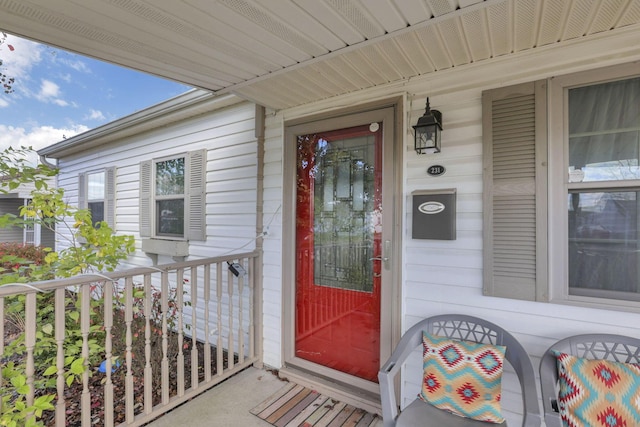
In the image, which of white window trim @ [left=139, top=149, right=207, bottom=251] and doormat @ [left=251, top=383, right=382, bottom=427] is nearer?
doormat @ [left=251, top=383, right=382, bottom=427]

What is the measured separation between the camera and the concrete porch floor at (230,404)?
2.16 m

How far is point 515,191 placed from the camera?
5.98 ft

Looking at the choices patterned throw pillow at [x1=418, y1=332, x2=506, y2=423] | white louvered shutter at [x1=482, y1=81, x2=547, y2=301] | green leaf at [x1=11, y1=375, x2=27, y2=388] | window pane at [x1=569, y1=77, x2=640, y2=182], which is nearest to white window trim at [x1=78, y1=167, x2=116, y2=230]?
green leaf at [x1=11, y1=375, x2=27, y2=388]

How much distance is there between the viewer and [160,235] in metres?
4.41

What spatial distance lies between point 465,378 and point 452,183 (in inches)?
45.4

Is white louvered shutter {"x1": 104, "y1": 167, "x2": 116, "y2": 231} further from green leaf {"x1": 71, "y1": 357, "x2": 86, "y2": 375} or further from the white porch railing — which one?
green leaf {"x1": 71, "y1": 357, "x2": 86, "y2": 375}

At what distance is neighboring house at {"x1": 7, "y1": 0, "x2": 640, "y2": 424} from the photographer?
5.30 feet

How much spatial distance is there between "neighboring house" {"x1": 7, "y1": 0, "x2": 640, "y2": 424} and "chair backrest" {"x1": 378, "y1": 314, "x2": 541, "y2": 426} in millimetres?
115

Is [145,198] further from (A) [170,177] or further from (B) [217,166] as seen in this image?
(B) [217,166]

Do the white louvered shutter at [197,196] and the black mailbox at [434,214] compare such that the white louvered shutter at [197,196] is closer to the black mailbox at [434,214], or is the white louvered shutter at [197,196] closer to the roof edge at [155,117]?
the roof edge at [155,117]

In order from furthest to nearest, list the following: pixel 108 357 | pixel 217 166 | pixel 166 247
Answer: pixel 166 247
pixel 217 166
pixel 108 357

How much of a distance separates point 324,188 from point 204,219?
75.1 inches

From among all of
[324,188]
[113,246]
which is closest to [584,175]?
[324,188]

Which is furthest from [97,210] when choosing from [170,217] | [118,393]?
[118,393]
